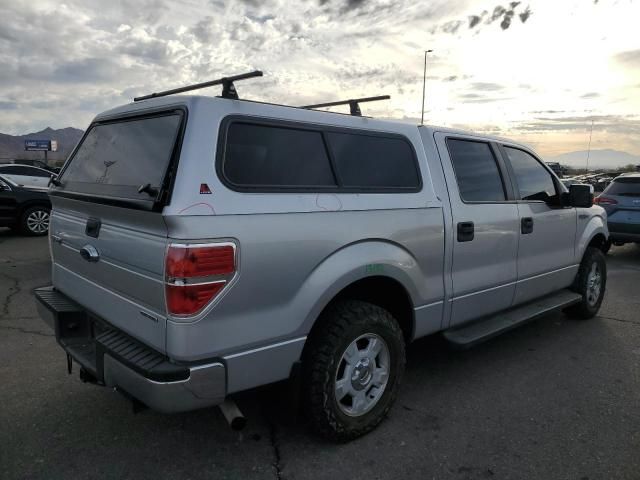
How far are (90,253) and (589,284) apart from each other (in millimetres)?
4816

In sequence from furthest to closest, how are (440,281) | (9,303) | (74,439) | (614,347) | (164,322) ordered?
(9,303) < (614,347) < (440,281) < (74,439) < (164,322)

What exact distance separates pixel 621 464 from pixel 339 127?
2483 mm

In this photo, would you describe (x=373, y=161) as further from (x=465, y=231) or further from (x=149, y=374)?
(x=149, y=374)

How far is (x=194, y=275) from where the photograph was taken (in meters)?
2.15

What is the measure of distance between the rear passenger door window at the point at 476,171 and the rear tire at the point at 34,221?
31.7ft

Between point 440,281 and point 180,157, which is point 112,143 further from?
point 440,281

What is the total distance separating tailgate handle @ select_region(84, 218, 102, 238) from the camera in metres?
2.68

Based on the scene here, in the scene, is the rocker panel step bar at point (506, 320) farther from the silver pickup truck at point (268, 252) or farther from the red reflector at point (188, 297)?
the red reflector at point (188, 297)

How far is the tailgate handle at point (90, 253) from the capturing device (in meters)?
2.69

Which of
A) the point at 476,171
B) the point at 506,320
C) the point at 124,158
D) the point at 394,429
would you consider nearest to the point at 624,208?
the point at 506,320

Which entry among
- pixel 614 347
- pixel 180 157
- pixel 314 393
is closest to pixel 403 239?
pixel 314 393

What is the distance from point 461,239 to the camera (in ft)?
11.4

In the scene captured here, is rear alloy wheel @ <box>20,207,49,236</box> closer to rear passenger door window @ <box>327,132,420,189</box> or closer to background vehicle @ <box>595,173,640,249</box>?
rear passenger door window @ <box>327,132,420,189</box>

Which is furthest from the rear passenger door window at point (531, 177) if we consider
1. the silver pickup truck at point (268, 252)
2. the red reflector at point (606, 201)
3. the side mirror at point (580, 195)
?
the red reflector at point (606, 201)
